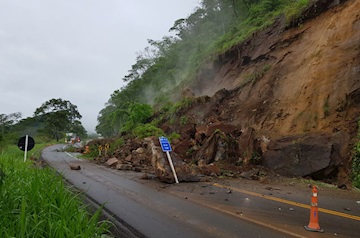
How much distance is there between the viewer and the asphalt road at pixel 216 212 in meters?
5.36

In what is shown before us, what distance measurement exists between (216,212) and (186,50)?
4298 cm

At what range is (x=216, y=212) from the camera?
664 cm

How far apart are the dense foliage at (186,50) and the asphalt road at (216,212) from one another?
16967mm

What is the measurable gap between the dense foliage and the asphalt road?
55.7ft

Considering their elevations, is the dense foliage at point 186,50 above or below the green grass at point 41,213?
above

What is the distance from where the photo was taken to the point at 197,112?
2155cm

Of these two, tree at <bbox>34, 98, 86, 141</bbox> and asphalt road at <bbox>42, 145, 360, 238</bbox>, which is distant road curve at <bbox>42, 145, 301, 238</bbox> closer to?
asphalt road at <bbox>42, 145, 360, 238</bbox>

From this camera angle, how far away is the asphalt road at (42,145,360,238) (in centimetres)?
536

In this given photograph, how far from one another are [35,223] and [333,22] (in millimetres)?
15758

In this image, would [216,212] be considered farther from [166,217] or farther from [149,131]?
[149,131]

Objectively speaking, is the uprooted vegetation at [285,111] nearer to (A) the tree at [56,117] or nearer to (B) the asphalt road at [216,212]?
(B) the asphalt road at [216,212]

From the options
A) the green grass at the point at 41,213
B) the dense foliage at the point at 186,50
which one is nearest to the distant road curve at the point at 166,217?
the green grass at the point at 41,213

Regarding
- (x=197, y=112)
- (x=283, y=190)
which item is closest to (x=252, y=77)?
(x=197, y=112)

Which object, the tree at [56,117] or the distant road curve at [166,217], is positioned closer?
the distant road curve at [166,217]
